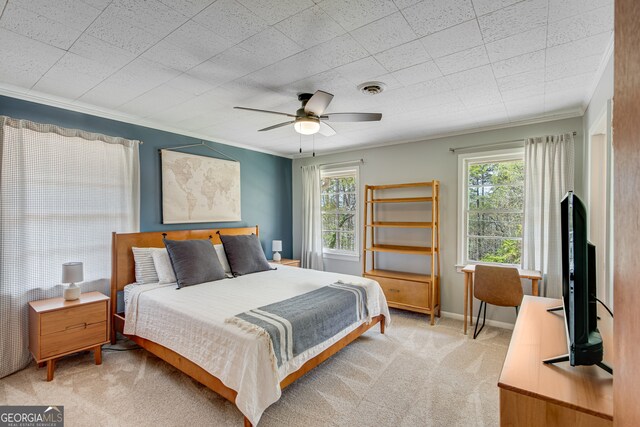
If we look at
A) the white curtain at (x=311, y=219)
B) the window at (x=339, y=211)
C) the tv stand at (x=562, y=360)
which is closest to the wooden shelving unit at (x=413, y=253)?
the window at (x=339, y=211)

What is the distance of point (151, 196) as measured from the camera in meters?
3.77

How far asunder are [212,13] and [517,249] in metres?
3.97

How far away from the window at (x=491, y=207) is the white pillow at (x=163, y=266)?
3542 mm

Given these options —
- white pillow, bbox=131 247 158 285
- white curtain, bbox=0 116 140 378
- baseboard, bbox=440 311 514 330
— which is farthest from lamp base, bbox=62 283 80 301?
baseboard, bbox=440 311 514 330

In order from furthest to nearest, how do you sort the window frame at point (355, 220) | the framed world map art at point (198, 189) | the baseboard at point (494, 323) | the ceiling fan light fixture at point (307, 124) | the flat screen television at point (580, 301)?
the window frame at point (355, 220), the framed world map art at point (198, 189), the baseboard at point (494, 323), the ceiling fan light fixture at point (307, 124), the flat screen television at point (580, 301)

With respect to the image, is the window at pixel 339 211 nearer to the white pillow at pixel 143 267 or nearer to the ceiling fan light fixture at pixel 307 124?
the ceiling fan light fixture at pixel 307 124

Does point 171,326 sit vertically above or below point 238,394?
above

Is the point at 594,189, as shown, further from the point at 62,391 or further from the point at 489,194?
the point at 62,391

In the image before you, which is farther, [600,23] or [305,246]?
[305,246]

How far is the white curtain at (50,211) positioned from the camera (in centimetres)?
268

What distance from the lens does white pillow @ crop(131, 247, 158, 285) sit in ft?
11.0

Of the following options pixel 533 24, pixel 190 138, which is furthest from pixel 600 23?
pixel 190 138

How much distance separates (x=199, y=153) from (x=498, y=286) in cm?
405

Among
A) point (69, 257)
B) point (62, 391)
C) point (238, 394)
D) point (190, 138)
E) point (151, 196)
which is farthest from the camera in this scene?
point (190, 138)
